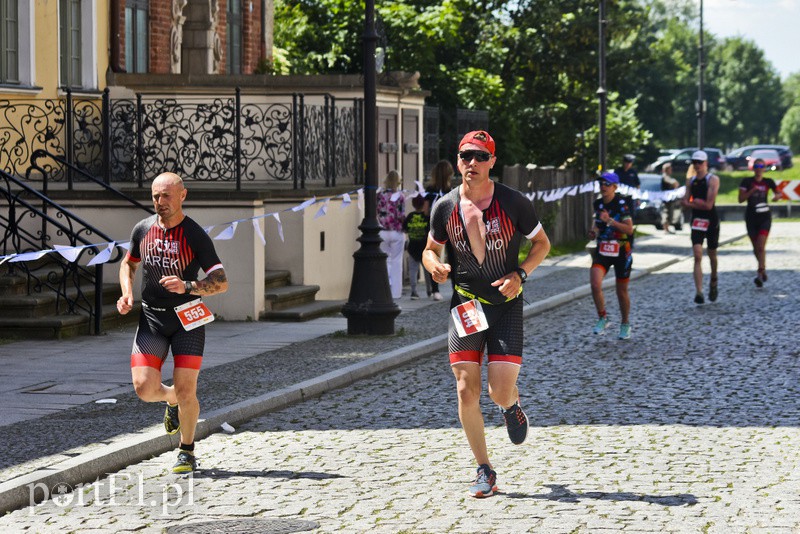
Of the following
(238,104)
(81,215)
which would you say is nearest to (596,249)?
(238,104)

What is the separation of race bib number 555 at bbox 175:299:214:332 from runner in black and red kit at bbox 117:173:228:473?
1.6 inches

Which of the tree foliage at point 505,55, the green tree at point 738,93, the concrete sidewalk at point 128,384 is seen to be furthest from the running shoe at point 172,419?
the green tree at point 738,93

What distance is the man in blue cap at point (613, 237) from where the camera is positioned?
15.5 m

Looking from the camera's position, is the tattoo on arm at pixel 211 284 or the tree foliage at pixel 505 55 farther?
the tree foliage at pixel 505 55

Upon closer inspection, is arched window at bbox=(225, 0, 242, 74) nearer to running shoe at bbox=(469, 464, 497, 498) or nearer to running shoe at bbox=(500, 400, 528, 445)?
running shoe at bbox=(500, 400, 528, 445)

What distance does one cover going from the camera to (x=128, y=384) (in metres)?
12.1

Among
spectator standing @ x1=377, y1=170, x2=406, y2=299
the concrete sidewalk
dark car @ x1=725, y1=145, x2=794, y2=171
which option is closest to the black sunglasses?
the concrete sidewalk

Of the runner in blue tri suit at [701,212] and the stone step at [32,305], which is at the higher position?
the runner in blue tri suit at [701,212]

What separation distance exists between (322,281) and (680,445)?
10.8 meters

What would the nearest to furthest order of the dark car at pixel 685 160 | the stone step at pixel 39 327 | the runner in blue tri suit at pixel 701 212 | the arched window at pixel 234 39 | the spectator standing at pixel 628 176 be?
the stone step at pixel 39 327 → the runner in blue tri suit at pixel 701 212 → the arched window at pixel 234 39 → the spectator standing at pixel 628 176 → the dark car at pixel 685 160

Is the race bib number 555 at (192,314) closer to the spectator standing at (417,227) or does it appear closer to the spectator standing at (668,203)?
the spectator standing at (417,227)

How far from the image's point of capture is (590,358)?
14328 mm

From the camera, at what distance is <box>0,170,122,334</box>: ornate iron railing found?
1559 centimetres

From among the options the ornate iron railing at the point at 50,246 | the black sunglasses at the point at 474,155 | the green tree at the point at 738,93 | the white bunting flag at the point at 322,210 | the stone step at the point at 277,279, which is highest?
the green tree at the point at 738,93
